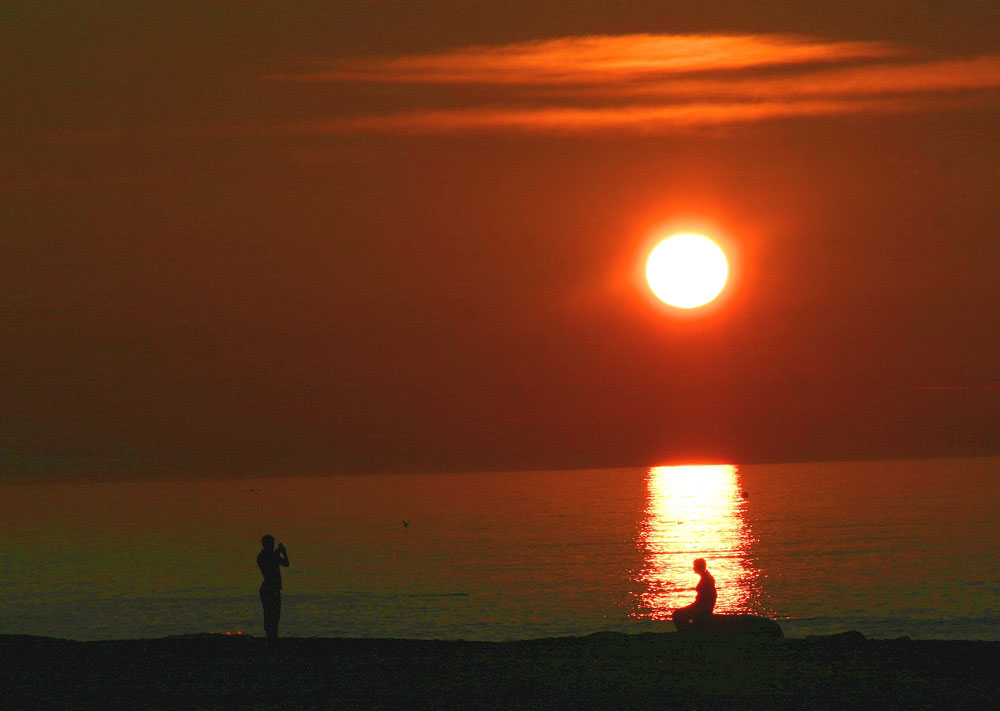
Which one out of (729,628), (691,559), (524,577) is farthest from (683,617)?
(691,559)

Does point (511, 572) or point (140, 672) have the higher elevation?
point (511, 572)

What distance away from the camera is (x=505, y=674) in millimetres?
17672

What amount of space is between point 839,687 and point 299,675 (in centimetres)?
819

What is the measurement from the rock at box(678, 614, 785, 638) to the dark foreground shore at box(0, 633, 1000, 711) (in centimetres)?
56

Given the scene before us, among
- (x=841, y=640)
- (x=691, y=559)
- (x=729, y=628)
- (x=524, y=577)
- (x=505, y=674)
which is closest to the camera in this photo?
(x=505, y=674)

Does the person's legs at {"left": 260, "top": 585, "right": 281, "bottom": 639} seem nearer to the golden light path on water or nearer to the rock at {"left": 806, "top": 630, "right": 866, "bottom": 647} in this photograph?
the rock at {"left": 806, "top": 630, "right": 866, "bottom": 647}

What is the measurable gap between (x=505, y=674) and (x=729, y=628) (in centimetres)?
658

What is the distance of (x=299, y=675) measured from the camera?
17547 millimetres

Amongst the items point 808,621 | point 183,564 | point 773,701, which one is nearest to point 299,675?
point 773,701

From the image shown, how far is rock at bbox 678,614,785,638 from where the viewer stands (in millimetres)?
22061

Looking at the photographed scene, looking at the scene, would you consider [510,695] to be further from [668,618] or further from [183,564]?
[183,564]

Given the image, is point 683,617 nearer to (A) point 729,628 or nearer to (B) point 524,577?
(A) point 729,628

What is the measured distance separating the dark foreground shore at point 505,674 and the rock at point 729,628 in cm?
56

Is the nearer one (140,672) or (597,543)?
(140,672)
